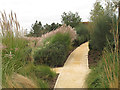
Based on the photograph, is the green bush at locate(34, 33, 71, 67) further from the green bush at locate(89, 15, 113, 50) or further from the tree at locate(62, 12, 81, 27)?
the tree at locate(62, 12, 81, 27)

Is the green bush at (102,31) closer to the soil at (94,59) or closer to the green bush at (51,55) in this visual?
the soil at (94,59)

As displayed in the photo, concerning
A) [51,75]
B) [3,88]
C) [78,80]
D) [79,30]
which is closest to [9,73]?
[3,88]

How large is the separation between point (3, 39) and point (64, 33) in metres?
3.06

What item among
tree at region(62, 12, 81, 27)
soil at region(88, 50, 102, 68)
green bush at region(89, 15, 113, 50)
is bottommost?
soil at region(88, 50, 102, 68)

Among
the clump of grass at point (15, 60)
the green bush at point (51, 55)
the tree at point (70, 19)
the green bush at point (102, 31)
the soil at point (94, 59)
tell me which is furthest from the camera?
the tree at point (70, 19)

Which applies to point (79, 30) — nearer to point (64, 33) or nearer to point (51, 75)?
point (64, 33)

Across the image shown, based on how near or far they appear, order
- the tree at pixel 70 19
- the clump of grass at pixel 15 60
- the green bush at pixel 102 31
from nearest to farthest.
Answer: the clump of grass at pixel 15 60 → the green bush at pixel 102 31 → the tree at pixel 70 19

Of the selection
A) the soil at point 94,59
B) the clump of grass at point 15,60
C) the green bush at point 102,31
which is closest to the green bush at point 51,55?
the clump of grass at point 15,60

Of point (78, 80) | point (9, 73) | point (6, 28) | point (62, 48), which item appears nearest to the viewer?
point (9, 73)

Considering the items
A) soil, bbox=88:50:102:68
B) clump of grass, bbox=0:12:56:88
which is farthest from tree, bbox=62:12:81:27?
clump of grass, bbox=0:12:56:88

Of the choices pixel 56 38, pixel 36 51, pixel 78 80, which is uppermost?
pixel 56 38

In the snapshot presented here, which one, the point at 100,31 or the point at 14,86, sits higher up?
the point at 100,31

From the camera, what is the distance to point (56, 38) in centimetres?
693

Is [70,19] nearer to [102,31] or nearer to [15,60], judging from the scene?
[102,31]
